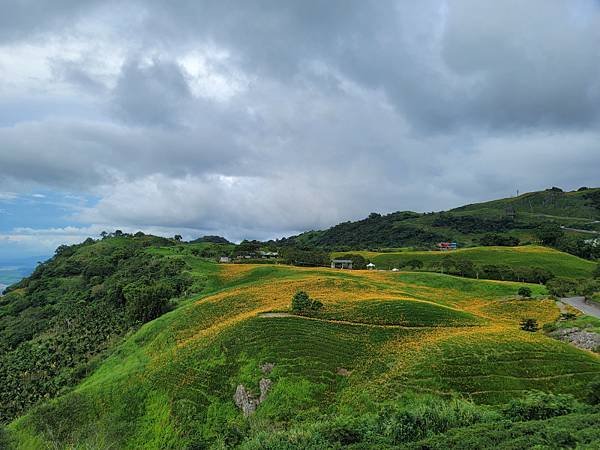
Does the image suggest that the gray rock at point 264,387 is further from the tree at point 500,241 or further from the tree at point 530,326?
the tree at point 500,241

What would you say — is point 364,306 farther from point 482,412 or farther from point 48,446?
point 48,446

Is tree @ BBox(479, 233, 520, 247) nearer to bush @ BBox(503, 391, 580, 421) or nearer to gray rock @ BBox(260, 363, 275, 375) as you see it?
gray rock @ BBox(260, 363, 275, 375)

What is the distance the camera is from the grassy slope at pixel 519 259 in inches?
4646

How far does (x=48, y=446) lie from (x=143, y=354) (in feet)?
54.2

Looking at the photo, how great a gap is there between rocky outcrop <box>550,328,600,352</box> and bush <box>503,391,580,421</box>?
68.0 ft

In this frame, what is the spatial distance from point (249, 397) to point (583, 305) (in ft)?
184

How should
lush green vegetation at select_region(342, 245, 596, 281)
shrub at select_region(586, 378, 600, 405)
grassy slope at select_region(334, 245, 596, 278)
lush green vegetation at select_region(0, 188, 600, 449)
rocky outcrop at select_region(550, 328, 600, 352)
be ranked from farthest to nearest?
1. grassy slope at select_region(334, 245, 596, 278)
2. lush green vegetation at select_region(342, 245, 596, 281)
3. rocky outcrop at select_region(550, 328, 600, 352)
4. shrub at select_region(586, 378, 600, 405)
5. lush green vegetation at select_region(0, 188, 600, 449)

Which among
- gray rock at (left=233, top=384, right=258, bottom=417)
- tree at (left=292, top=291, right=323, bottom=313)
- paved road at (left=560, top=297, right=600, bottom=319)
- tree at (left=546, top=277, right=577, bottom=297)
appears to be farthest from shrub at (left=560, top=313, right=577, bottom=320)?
gray rock at (left=233, top=384, right=258, bottom=417)

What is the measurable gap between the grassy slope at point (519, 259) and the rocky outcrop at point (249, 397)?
9878 centimetres

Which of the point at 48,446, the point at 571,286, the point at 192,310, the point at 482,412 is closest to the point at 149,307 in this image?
the point at 192,310

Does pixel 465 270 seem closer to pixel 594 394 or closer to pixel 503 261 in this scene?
pixel 503 261

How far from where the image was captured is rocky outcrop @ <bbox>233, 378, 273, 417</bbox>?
3991 centimetres

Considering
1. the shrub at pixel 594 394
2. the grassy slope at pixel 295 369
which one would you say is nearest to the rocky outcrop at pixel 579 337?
the grassy slope at pixel 295 369

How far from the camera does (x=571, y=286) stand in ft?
260
